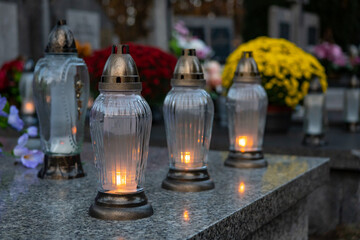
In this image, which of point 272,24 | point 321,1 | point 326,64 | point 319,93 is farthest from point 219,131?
point 321,1

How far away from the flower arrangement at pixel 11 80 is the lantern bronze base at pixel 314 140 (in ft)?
8.12

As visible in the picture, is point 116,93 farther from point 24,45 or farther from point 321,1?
point 321,1

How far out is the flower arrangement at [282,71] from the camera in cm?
431

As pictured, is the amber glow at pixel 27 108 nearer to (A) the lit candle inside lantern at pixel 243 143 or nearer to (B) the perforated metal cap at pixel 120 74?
(A) the lit candle inside lantern at pixel 243 143

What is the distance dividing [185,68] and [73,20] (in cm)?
627

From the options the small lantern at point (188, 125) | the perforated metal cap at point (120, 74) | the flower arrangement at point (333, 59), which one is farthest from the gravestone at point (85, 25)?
the perforated metal cap at point (120, 74)

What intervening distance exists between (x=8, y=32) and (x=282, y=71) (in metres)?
4.03

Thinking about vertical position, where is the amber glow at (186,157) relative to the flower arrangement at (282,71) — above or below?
below

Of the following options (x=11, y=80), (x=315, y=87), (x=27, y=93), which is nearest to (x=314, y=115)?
(x=315, y=87)

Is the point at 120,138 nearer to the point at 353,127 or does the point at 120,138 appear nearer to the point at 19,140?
the point at 19,140

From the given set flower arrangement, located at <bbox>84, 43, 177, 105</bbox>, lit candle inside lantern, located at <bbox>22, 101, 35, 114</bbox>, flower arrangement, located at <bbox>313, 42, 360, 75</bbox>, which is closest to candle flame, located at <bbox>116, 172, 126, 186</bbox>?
flower arrangement, located at <bbox>84, 43, 177, 105</bbox>

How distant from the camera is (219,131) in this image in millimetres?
4484

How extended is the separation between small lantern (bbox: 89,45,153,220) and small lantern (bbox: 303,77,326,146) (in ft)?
7.28

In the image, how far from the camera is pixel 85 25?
8188mm
